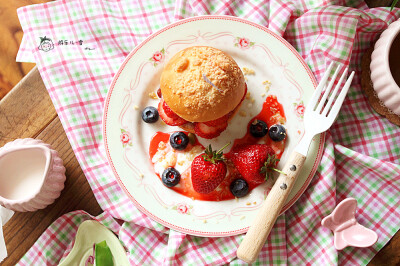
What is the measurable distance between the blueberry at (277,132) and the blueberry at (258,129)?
26 millimetres

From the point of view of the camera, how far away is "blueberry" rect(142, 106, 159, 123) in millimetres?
1621

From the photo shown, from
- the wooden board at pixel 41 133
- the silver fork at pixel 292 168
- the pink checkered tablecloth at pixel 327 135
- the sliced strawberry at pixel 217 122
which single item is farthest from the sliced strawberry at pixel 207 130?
the wooden board at pixel 41 133

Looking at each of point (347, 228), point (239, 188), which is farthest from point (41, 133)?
point (347, 228)

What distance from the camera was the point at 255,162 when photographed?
1.52 metres

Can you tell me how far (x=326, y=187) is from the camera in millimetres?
1564

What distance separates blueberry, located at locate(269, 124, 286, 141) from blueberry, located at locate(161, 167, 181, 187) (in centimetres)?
40

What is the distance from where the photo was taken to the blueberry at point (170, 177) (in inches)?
62.6

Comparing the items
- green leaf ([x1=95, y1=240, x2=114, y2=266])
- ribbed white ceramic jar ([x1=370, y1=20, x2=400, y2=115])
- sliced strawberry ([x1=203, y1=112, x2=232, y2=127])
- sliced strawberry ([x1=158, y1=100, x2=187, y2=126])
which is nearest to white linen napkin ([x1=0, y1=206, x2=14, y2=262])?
green leaf ([x1=95, y1=240, x2=114, y2=266])

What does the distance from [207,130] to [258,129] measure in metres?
0.20

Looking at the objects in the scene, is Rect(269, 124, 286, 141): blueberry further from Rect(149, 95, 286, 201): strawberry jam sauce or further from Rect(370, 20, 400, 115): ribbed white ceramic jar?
Rect(370, 20, 400, 115): ribbed white ceramic jar

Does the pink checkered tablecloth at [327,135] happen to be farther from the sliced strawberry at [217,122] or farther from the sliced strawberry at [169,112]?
the sliced strawberry at [217,122]

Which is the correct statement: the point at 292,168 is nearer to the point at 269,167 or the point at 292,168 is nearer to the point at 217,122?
the point at 269,167

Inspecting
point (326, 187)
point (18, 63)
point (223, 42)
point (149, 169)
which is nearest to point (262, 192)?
point (326, 187)

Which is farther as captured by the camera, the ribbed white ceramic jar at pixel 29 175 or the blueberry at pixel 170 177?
the blueberry at pixel 170 177
